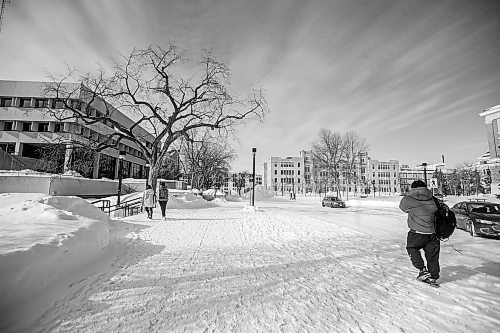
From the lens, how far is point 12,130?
37.3 m

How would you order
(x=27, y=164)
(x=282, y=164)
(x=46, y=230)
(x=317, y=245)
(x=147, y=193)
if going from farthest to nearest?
1. (x=282, y=164)
2. (x=27, y=164)
3. (x=147, y=193)
4. (x=317, y=245)
5. (x=46, y=230)

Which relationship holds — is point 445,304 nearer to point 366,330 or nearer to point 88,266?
point 366,330

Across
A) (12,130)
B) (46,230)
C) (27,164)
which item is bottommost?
(46,230)

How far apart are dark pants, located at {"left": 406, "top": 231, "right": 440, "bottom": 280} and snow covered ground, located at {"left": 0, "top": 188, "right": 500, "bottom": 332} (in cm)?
33

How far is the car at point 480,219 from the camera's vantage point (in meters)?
9.65

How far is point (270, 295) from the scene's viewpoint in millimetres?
3674

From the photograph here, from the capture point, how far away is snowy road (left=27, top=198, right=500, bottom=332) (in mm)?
2889

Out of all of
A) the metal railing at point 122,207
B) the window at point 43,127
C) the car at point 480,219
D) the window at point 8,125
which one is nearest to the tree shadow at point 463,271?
the car at point 480,219

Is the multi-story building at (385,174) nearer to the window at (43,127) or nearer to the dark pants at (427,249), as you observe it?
the window at (43,127)

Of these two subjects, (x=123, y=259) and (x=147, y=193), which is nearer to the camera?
(x=123, y=259)

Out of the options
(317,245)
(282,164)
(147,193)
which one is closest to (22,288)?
(317,245)

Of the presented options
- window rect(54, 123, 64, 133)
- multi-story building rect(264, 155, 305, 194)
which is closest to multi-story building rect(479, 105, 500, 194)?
multi-story building rect(264, 155, 305, 194)

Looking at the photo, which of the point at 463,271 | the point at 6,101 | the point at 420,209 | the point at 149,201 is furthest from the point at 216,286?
the point at 6,101

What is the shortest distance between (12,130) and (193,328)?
1976 inches
